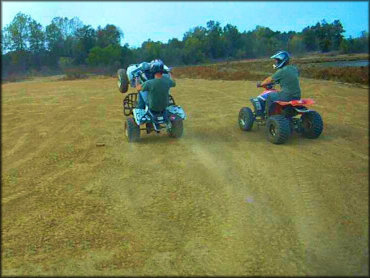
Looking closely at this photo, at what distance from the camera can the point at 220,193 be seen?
259 inches

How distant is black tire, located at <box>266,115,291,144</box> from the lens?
9148 mm

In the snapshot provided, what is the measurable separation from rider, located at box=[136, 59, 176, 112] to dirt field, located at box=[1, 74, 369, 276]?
959mm

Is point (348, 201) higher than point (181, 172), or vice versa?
point (348, 201)

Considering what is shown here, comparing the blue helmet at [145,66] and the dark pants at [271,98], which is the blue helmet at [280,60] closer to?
the dark pants at [271,98]

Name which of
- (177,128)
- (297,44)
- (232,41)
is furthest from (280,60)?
(297,44)

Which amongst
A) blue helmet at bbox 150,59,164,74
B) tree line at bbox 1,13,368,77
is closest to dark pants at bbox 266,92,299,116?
tree line at bbox 1,13,368,77

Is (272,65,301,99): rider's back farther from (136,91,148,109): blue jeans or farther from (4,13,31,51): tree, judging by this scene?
(4,13,31,51): tree

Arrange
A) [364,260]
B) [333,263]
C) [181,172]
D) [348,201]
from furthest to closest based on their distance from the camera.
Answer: [181,172] → [348,201] → [333,263] → [364,260]

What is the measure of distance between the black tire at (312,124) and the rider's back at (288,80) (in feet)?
1.64

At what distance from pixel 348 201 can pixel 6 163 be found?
7.48m

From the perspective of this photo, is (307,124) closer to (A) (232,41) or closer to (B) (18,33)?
(A) (232,41)

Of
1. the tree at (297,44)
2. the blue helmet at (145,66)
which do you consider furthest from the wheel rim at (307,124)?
Result: the tree at (297,44)

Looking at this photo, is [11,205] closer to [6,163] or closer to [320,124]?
[6,163]

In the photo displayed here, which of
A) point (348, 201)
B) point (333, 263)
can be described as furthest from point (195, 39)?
point (333, 263)
